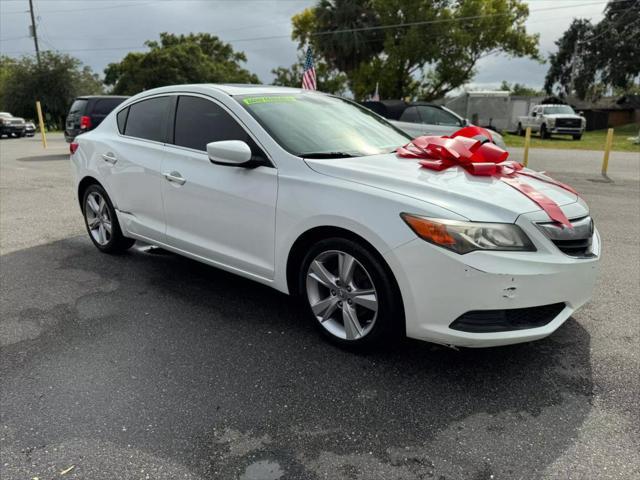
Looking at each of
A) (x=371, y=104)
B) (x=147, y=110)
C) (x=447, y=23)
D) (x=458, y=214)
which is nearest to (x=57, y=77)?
(x=447, y=23)

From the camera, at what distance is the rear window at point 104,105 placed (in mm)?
15641

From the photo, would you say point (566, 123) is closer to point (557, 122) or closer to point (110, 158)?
point (557, 122)

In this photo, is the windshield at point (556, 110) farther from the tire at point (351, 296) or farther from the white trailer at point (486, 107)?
the tire at point (351, 296)

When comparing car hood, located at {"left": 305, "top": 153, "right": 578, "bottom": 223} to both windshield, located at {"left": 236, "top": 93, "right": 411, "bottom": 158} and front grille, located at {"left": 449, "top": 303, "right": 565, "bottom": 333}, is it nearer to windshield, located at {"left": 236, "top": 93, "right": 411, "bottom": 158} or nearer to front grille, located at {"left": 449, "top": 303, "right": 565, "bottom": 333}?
windshield, located at {"left": 236, "top": 93, "right": 411, "bottom": 158}

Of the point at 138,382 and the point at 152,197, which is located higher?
the point at 152,197

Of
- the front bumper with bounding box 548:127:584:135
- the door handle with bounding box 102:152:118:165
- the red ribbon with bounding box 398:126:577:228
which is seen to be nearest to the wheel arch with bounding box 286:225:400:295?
the red ribbon with bounding box 398:126:577:228

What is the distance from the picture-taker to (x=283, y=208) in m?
3.26

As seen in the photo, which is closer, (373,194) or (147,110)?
(373,194)

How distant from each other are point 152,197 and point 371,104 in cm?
1149

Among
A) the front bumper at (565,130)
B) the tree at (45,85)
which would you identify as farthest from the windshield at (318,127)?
the tree at (45,85)

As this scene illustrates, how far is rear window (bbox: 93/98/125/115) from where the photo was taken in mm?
15641

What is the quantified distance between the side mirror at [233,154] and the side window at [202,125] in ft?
0.40

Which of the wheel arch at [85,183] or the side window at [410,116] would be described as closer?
the wheel arch at [85,183]

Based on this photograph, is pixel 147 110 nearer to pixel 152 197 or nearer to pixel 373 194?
pixel 152 197
